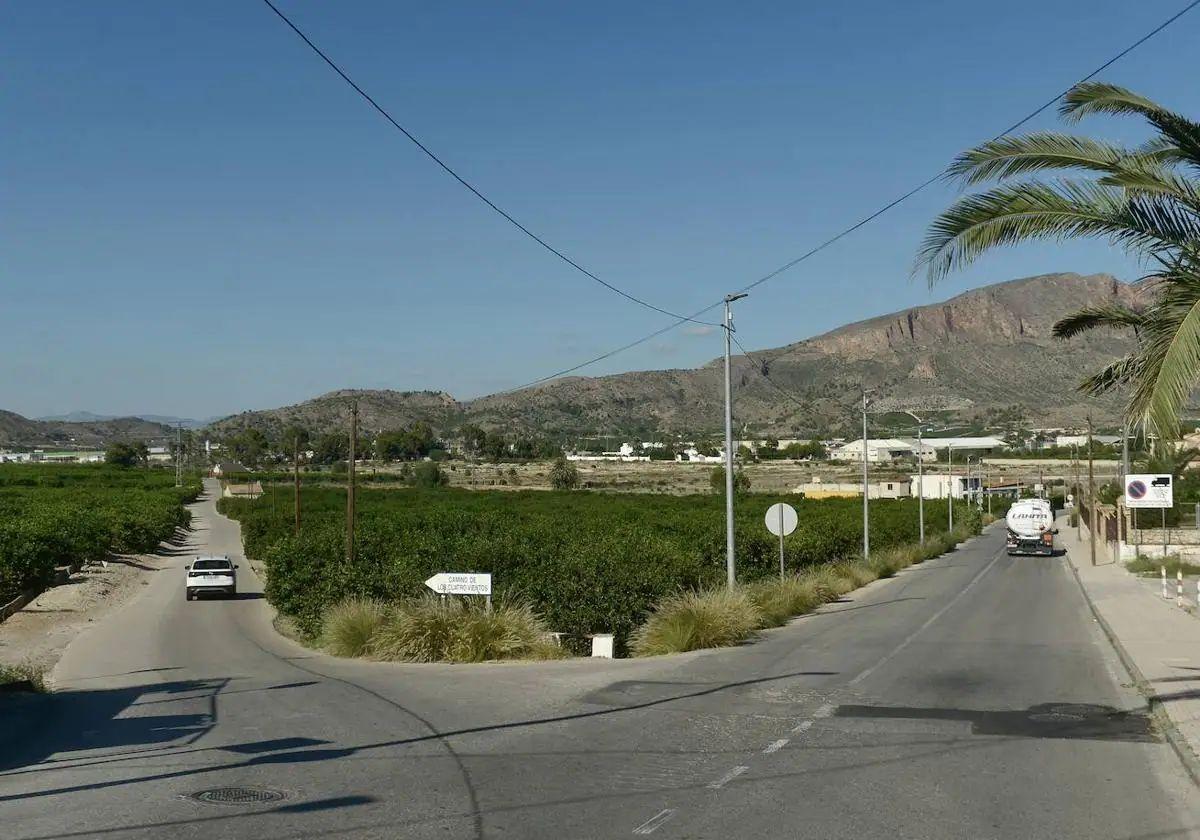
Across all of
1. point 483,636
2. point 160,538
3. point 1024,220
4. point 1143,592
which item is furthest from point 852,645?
point 160,538

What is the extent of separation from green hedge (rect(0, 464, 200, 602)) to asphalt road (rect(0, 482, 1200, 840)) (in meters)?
20.9

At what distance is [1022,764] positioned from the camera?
10.7 meters

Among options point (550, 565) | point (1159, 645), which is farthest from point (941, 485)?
point (1159, 645)

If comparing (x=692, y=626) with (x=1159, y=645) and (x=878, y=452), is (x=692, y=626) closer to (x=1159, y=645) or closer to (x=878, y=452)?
(x=1159, y=645)

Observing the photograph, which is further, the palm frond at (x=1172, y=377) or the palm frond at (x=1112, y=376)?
the palm frond at (x=1112, y=376)

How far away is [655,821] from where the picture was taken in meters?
8.55

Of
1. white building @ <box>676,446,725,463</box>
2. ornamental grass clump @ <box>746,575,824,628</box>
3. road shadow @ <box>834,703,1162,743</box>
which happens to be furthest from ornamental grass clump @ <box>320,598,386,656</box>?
white building @ <box>676,446,725,463</box>

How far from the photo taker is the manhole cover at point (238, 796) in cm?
908

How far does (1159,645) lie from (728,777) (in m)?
13.9

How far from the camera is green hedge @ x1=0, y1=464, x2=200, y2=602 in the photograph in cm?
4016

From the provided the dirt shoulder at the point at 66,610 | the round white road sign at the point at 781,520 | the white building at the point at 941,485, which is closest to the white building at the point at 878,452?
the white building at the point at 941,485

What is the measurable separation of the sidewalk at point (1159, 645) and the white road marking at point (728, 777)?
12.2ft

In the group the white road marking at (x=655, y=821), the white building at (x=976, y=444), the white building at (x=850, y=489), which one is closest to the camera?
the white road marking at (x=655, y=821)

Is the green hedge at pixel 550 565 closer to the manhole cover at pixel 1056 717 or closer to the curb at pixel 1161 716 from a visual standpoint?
the curb at pixel 1161 716
